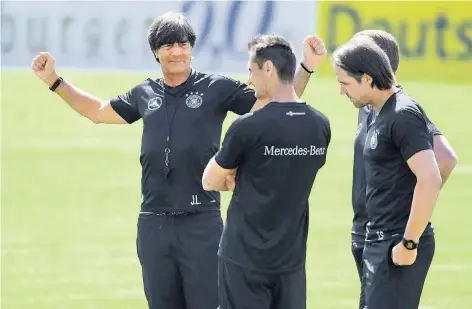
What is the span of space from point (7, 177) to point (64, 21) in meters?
6.61

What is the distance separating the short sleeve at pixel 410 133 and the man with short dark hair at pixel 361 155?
13.5 inches

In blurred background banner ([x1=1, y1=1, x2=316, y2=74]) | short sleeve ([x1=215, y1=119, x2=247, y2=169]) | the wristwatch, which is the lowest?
blurred background banner ([x1=1, y1=1, x2=316, y2=74])

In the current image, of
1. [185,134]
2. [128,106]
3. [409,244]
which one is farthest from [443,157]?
[128,106]

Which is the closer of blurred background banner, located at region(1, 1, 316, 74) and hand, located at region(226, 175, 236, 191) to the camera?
hand, located at region(226, 175, 236, 191)

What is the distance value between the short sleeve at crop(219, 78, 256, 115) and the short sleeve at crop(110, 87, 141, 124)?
21.3 inches

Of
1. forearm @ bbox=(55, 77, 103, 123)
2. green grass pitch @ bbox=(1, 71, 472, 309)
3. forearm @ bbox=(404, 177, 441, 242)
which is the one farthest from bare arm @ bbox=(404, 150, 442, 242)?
green grass pitch @ bbox=(1, 71, 472, 309)

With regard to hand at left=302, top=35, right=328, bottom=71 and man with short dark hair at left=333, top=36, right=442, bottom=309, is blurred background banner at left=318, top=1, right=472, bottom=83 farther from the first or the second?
man with short dark hair at left=333, top=36, right=442, bottom=309

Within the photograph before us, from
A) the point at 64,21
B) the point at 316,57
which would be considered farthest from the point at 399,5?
the point at 316,57

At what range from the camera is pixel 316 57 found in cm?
629

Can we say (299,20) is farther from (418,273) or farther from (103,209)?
(418,273)

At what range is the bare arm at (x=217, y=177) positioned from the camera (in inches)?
216

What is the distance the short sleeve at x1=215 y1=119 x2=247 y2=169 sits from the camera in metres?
5.39

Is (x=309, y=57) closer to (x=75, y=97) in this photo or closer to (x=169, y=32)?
(x=169, y=32)

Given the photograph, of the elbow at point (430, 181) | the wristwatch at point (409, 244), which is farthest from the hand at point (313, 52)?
the wristwatch at point (409, 244)
